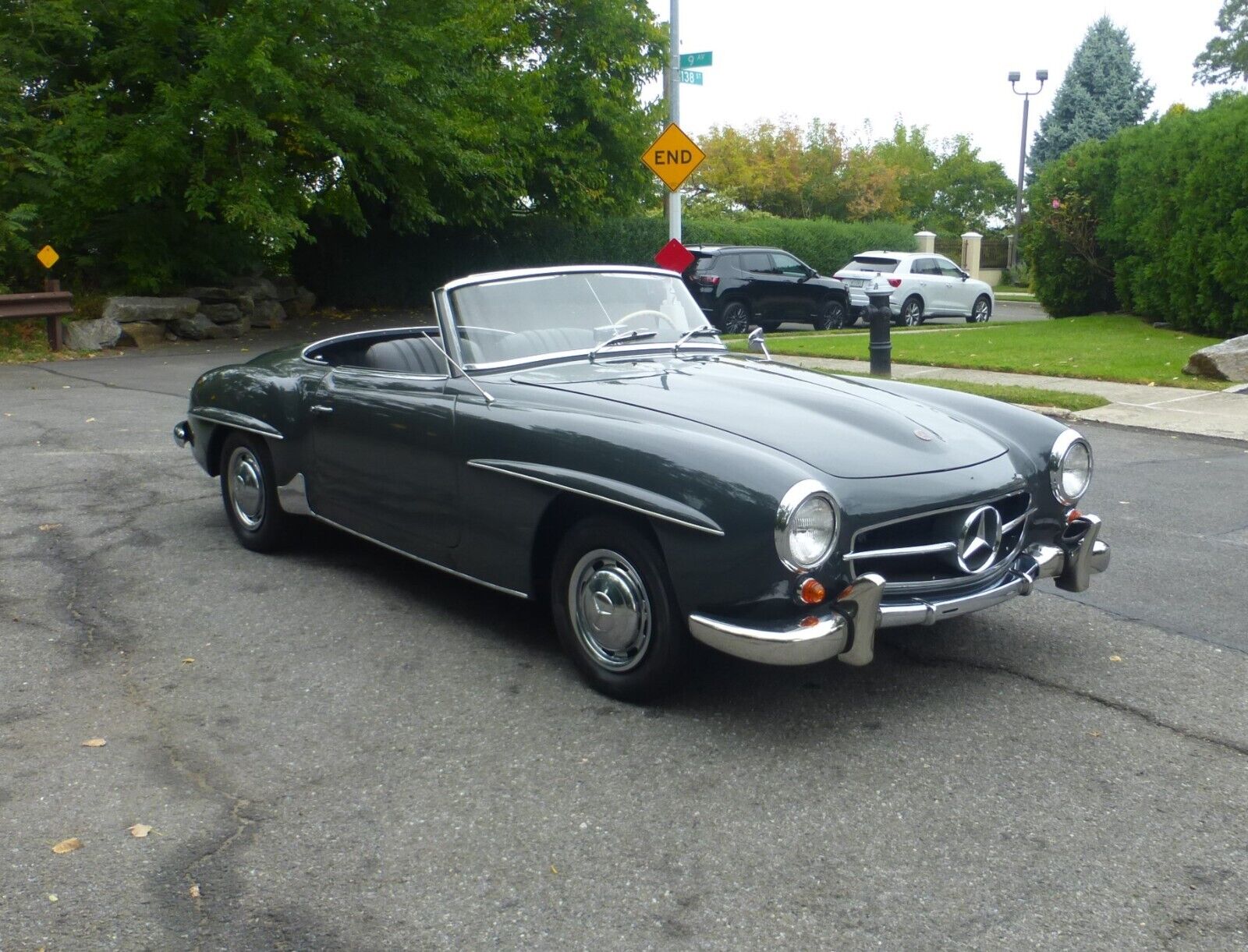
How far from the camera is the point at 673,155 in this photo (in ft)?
47.9

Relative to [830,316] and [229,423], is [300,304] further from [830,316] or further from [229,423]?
[229,423]

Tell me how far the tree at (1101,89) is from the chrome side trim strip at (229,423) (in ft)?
162

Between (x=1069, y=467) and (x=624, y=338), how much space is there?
1.88m

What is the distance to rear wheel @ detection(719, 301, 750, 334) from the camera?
21203 mm

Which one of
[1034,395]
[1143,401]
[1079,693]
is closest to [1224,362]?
[1143,401]

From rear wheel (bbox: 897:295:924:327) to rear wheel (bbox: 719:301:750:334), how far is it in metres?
4.36

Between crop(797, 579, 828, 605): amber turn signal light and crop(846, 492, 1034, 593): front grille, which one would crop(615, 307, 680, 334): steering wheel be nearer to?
crop(846, 492, 1034, 593): front grille

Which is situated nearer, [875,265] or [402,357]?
[402,357]

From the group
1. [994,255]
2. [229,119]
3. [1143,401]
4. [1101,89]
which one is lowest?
[1143,401]

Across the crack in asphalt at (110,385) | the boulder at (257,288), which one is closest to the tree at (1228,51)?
the boulder at (257,288)

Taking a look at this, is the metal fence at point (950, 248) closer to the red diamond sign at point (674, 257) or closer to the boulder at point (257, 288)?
the boulder at point (257, 288)

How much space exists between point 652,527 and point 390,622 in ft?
5.36

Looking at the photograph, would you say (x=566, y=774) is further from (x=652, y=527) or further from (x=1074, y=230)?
(x=1074, y=230)

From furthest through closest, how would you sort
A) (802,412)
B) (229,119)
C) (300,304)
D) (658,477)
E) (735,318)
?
(300,304) < (735,318) < (229,119) < (802,412) < (658,477)
